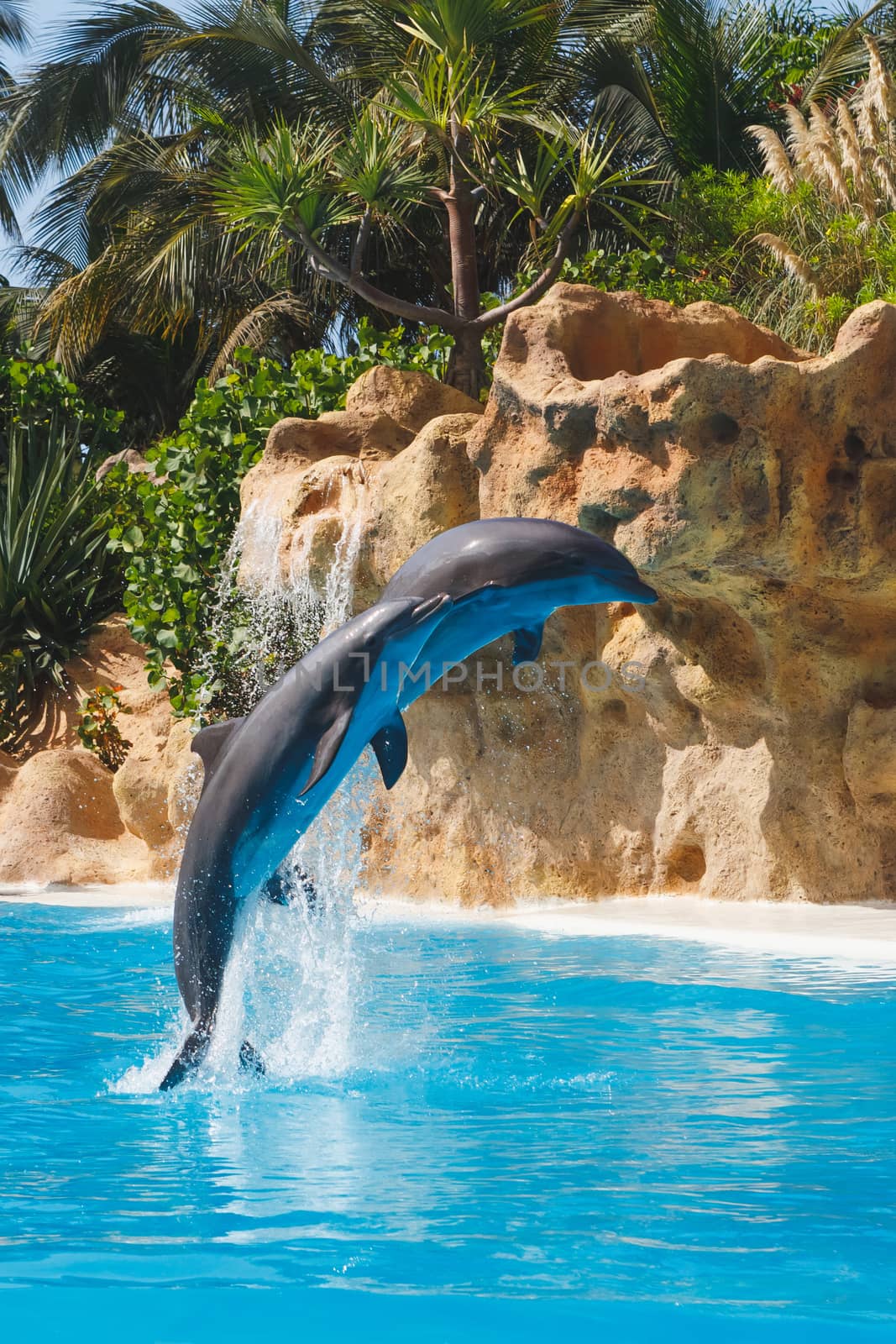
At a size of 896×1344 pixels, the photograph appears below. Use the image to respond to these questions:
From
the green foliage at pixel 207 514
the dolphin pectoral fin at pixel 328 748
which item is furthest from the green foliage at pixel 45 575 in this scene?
the dolphin pectoral fin at pixel 328 748

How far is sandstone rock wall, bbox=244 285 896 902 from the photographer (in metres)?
7.56

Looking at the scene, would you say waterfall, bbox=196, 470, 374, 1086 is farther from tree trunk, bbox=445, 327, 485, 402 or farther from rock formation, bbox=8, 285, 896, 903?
tree trunk, bbox=445, 327, 485, 402

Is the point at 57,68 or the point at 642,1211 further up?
the point at 57,68

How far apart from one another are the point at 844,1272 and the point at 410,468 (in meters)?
6.73

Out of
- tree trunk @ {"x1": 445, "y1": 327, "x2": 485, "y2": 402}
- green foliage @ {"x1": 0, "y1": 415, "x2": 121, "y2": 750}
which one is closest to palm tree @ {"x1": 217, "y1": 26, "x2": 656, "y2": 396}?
tree trunk @ {"x1": 445, "y1": 327, "x2": 485, "y2": 402}

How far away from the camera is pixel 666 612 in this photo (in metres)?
8.53

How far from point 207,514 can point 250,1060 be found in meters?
7.40

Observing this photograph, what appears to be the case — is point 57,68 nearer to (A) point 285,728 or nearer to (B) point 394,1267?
(A) point 285,728

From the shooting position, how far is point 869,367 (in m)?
7.51

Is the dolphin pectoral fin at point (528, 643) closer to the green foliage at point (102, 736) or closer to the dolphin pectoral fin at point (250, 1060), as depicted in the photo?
the dolphin pectoral fin at point (250, 1060)

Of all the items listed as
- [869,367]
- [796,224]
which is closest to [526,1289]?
[869,367]

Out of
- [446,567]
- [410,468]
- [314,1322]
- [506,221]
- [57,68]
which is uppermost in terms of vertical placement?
[57,68]

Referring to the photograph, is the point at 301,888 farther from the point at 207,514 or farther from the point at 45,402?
the point at 45,402

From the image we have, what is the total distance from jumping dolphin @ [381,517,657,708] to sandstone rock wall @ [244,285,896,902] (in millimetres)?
3458
